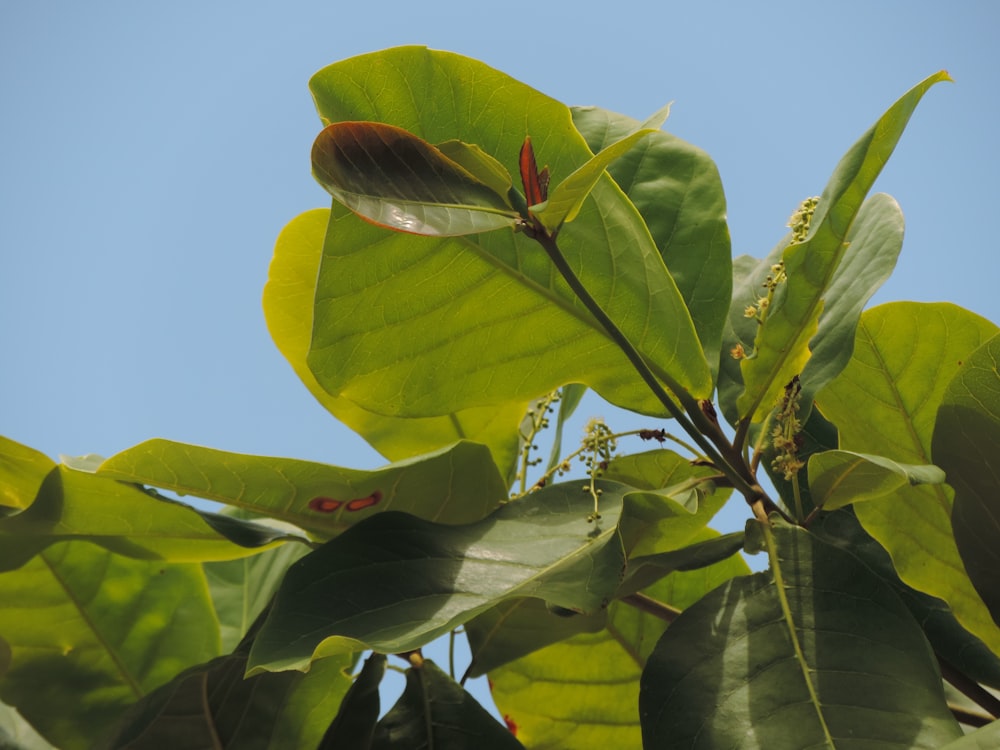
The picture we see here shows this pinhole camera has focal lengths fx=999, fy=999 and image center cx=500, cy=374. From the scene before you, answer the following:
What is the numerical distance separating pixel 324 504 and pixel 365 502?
2cm

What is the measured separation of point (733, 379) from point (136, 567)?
1.39ft

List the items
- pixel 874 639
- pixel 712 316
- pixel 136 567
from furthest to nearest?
pixel 136 567
pixel 712 316
pixel 874 639

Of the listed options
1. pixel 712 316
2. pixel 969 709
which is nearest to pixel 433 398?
pixel 712 316

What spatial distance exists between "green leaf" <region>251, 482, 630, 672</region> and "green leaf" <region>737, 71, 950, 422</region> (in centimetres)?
10

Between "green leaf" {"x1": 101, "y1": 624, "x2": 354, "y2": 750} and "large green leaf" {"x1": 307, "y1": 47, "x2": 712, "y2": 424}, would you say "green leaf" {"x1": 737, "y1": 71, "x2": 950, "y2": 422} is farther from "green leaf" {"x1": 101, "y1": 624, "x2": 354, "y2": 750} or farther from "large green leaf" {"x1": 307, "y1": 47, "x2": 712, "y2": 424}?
"green leaf" {"x1": 101, "y1": 624, "x2": 354, "y2": 750}

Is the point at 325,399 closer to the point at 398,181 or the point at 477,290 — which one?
the point at 477,290

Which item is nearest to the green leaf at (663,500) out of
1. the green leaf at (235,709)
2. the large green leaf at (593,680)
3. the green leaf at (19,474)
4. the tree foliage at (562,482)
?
the tree foliage at (562,482)

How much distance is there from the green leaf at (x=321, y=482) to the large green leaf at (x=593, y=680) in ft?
0.51

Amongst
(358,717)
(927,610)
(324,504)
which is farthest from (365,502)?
(927,610)

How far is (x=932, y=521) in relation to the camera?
1.91 feet

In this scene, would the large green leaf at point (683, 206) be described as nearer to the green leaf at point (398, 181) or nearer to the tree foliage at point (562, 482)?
the tree foliage at point (562, 482)

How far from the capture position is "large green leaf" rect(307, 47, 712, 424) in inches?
19.9

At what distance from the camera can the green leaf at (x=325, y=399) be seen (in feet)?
2.21

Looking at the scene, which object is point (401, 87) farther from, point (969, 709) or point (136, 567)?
point (969, 709)
